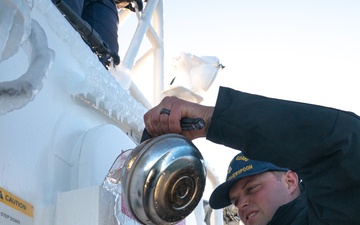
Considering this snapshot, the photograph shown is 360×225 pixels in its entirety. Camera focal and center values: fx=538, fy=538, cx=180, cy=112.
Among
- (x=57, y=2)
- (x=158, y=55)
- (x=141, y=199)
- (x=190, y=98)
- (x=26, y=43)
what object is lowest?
(x=141, y=199)

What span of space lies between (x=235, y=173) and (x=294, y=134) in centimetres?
79

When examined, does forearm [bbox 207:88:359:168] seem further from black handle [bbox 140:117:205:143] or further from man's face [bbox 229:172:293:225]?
man's face [bbox 229:172:293:225]

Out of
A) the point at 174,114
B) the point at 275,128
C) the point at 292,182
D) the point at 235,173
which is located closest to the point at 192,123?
the point at 174,114

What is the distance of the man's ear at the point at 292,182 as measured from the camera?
1.87m

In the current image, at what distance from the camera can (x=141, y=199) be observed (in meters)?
1.03

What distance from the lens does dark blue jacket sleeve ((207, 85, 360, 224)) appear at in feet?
3.40

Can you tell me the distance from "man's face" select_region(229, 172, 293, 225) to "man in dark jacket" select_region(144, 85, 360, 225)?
68cm

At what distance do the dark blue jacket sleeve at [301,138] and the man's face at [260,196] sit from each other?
706 mm

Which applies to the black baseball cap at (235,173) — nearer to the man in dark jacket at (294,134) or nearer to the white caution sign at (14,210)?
the man in dark jacket at (294,134)

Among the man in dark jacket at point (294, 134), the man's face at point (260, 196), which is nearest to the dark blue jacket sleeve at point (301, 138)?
the man in dark jacket at point (294, 134)

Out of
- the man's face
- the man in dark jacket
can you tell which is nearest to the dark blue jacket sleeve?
the man in dark jacket

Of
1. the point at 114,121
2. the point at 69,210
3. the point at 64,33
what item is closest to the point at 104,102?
the point at 114,121

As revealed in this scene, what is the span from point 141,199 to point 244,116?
26 centimetres

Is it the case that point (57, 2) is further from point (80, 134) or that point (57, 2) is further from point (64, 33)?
point (80, 134)
